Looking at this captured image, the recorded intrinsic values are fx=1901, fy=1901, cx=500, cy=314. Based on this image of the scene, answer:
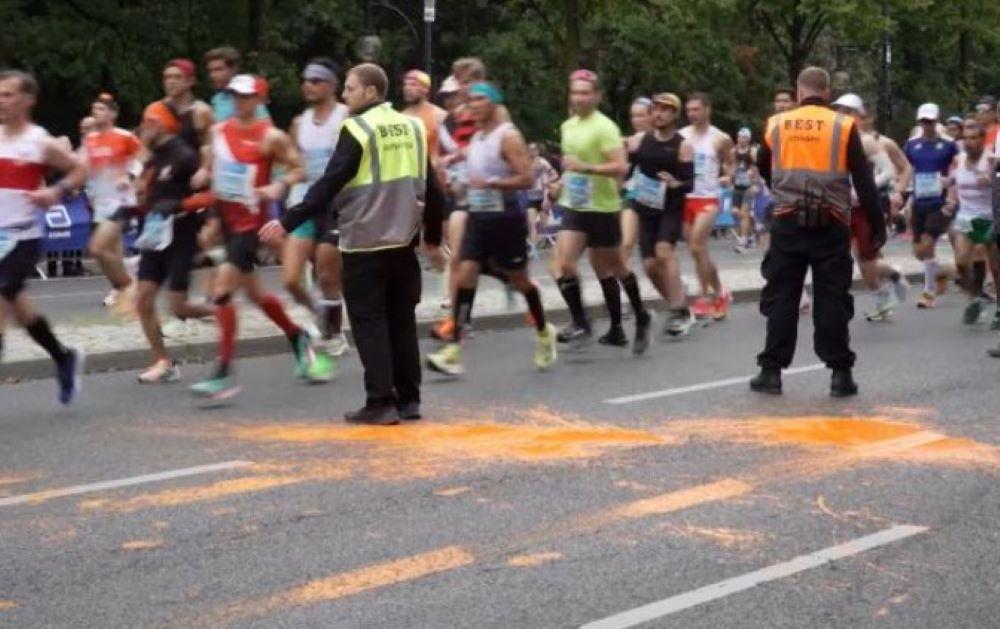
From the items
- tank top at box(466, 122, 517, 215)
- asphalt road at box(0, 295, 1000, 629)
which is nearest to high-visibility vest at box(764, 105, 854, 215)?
asphalt road at box(0, 295, 1000, 629)

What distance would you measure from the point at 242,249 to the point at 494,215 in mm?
1826

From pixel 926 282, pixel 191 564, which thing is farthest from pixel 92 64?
pixel 191 564

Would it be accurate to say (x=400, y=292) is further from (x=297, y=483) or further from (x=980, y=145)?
(x=980, y=145)

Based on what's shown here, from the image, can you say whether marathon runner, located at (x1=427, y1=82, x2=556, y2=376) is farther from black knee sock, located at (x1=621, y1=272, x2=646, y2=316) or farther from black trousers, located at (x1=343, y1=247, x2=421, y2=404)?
black trousers, located at (x1=343, y1=247, x2=421, y2=404)

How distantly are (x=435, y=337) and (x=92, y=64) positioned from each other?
82.8 ft

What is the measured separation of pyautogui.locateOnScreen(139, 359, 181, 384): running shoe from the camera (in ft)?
37.6

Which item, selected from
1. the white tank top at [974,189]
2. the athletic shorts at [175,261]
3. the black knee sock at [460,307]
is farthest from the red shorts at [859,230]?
the athletic shorts at [175,261]

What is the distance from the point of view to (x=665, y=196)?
47.3ft

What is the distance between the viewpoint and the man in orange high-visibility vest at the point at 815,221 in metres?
10.8

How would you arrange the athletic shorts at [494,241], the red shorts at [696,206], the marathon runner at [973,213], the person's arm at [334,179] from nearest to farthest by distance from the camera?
the person's arm at [334,179]
the athletic shorts at [494,241]
the red shorts at [696,206]
the marathon runner at [973,213]

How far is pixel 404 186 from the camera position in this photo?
9688mm

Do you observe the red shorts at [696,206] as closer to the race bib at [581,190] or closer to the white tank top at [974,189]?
the race bib at [581,190]

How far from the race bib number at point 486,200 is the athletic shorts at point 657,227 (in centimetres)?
276

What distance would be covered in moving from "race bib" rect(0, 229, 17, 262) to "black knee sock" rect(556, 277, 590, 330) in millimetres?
4524
